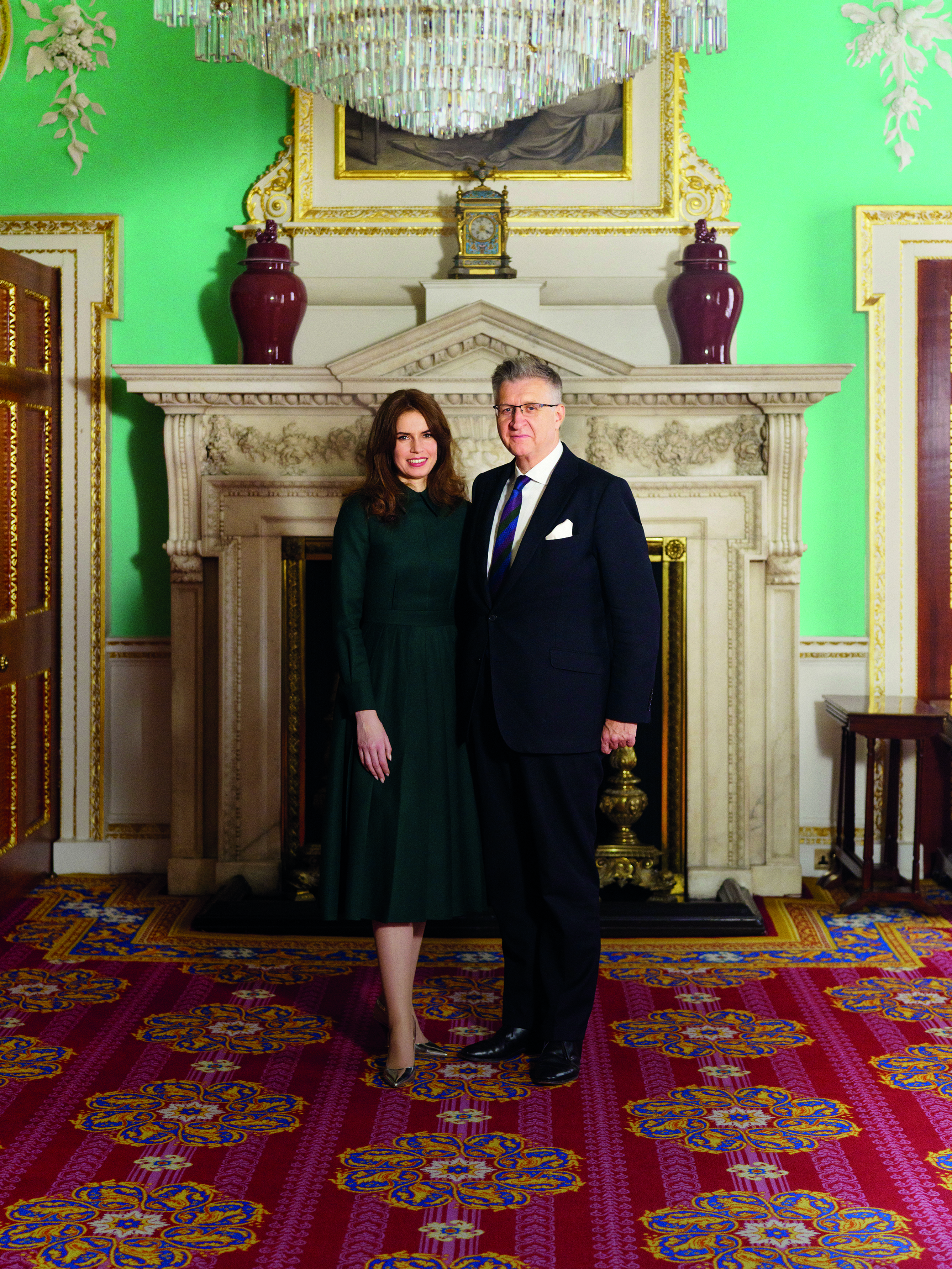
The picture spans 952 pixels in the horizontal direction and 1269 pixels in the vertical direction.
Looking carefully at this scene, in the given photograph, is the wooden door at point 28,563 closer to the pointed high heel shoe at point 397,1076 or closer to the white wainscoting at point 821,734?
the pointed high heel shoe at point 397,1076

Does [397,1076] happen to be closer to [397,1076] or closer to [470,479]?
[397,1076]

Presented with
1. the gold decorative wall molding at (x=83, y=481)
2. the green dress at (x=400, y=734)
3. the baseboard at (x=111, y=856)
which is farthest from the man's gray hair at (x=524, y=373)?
the baseboard at (x=111, y=856)

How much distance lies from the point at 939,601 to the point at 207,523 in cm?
266

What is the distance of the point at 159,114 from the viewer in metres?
4.61

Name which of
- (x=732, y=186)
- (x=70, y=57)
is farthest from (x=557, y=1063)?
(x=70, y=57)

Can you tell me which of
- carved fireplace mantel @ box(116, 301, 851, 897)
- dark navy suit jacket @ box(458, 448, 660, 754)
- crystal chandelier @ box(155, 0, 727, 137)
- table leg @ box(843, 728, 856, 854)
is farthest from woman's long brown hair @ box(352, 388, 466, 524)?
table leg @ box(843, 728, 856, 854)

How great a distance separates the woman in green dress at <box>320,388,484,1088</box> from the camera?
282 centimetres

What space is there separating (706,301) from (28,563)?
2.55 metres

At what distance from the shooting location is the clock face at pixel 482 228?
446cm

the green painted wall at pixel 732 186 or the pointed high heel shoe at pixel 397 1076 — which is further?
the green painted wall at pixel 732 186

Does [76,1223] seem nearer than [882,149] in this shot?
Yes

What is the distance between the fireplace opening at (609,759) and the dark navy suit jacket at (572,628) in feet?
5.11

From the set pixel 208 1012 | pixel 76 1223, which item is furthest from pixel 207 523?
pixel 76 1223

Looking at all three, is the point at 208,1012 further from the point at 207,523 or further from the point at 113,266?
the point at 113,266
